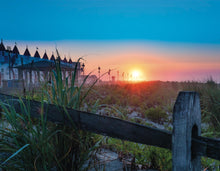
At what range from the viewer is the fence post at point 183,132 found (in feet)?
4.45

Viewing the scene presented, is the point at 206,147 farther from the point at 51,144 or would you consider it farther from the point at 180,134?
the point at 51,144

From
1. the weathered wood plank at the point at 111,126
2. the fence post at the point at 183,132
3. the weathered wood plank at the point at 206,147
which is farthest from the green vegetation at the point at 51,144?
the weathered wood plank at the point at 206,147

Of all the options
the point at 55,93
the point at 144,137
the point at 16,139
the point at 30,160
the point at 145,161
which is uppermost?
the point at 55,93

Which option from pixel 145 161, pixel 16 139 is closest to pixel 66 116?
pixel 16 139

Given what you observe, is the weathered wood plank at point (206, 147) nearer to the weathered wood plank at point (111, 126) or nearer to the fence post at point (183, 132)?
the fence post at point (183, 132)

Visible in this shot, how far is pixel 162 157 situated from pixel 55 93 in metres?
1.87

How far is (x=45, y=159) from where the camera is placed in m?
2.10

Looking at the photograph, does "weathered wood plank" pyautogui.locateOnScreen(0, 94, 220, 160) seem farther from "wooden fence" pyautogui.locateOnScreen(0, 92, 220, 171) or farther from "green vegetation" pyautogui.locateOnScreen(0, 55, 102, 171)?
"green vegetation" pyautogui.locateOnScreen(0, 55, 102, 171)

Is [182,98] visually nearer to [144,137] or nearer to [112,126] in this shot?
[144,137]

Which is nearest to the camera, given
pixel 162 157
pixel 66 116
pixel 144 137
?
pixel 144 137

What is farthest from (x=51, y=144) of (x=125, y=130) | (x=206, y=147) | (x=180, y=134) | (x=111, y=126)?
(x=206, y=147)

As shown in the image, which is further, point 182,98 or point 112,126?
point 112,126

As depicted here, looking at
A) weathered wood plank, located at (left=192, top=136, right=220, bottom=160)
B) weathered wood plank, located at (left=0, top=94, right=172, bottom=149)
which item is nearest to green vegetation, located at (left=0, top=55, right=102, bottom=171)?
weathered wood plank, located at (left=0, top=94, right=172, bottom=149)

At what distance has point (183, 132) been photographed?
1357mm
